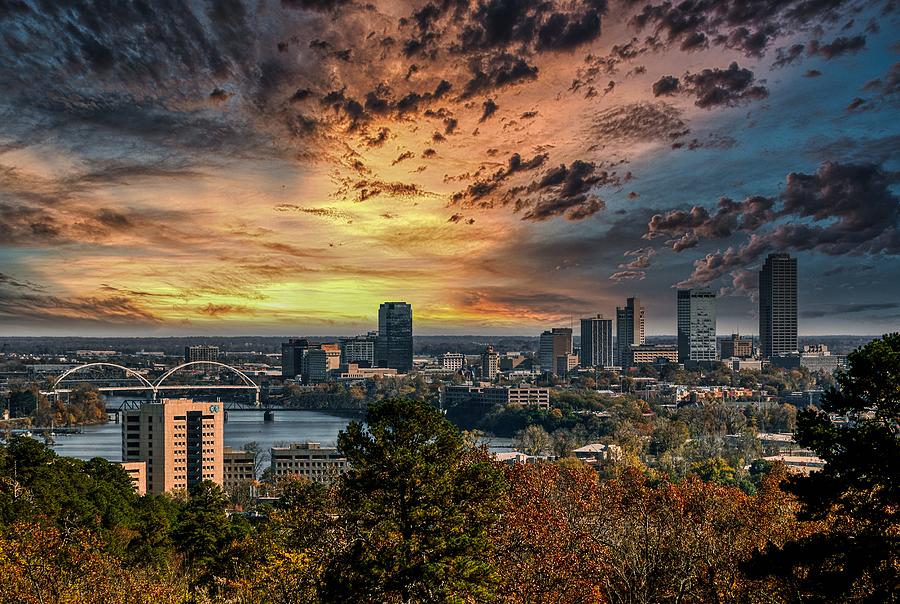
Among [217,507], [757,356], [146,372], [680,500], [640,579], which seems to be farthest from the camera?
[757,356]

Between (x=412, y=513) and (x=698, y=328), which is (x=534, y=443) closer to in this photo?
(x=412, y=513)

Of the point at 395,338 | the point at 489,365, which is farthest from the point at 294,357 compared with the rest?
the point at 489,365

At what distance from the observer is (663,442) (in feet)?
168

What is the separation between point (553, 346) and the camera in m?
156

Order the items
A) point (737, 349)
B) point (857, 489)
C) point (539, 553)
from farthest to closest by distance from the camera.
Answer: point (737, 349), point (539, 553), point (857, 489)

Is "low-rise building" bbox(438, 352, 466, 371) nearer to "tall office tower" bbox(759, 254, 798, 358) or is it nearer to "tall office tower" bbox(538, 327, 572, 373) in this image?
"tall office tower" bbox(538, 327, 572, 373)

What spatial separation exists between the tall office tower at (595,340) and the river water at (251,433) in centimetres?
7737

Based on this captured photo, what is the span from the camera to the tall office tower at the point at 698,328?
484 feet

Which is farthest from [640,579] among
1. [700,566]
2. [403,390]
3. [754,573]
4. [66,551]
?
[403,390]

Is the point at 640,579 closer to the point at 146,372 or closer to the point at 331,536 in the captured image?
the point at 331,536

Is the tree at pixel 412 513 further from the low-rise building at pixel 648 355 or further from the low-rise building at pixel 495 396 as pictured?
the low-rise building at pixel 648 355

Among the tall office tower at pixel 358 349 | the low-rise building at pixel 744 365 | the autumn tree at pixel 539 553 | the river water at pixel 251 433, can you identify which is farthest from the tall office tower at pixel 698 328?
the autumn tree at pixel 539 553

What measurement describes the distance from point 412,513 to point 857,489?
13.1 feet

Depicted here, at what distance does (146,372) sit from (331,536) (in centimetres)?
10912
